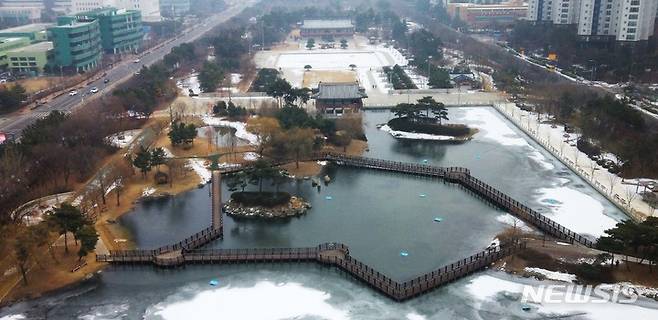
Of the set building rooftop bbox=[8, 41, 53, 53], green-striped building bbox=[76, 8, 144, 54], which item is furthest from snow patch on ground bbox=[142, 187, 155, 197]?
green-striped building bbox=[76, 8, 144, 54]

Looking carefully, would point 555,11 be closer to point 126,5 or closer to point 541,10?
point 541,10

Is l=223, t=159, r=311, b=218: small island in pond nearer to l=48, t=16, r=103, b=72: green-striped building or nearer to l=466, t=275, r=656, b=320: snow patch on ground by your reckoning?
l=466, t=275, r=656, b=320: snow patch on ground

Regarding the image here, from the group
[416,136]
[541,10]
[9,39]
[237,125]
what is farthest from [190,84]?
[541,10]

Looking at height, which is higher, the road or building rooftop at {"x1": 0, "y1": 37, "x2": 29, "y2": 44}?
→ building rooftop at {"x1": 0, "y1": 37, "x2": 29, "y2": 44}

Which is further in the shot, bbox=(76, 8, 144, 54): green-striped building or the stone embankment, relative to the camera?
bbox=(76, 8, 144, 54): green-striped building

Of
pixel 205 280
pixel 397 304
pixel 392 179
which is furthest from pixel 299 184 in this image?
pixel 397 304

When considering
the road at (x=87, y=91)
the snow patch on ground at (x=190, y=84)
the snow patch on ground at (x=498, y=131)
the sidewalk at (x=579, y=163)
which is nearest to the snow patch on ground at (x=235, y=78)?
the snow patch on ground at (x=190, y=84)
